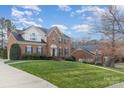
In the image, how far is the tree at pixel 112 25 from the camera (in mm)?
6667

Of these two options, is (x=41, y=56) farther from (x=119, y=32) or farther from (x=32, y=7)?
(x=119, y=32)

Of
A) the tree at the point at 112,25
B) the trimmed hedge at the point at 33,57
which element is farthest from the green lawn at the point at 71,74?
the tree at the point at 112,25

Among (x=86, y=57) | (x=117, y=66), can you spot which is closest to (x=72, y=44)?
(x=86, y=57)

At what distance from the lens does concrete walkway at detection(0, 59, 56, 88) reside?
646 cm

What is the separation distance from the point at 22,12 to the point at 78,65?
1062mm

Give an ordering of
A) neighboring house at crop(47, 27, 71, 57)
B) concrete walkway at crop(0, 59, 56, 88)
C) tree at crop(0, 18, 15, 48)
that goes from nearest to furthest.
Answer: concrete walkway at crop(0, 59, 56, 88), tree at crop(0, 18, 15, 48), neighboring house at crop(47, 27, 71, 57)

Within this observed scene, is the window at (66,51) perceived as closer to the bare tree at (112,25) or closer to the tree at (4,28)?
the bare tree at (112,25)

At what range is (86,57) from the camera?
680 centimetres

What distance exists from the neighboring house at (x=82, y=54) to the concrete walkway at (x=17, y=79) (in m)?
0.59

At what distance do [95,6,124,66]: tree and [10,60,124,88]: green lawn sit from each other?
33 centimetres

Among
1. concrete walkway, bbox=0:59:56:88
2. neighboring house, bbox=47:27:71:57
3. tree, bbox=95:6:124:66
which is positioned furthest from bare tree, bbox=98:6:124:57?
concrete walkway, bbox=0:59:56:88

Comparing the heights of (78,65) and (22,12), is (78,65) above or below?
below

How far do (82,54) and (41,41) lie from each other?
0.60 metres

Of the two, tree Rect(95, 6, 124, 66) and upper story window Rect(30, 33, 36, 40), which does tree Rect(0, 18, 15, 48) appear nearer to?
upper story window Rect(30, 33, 36, 40)
